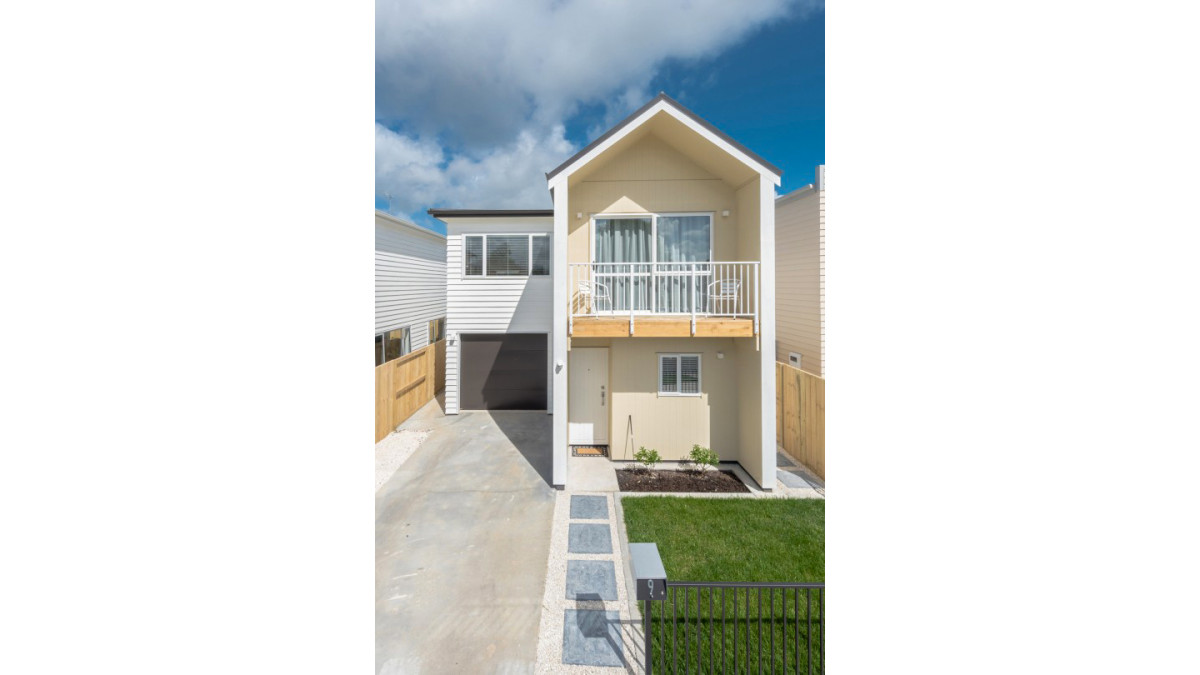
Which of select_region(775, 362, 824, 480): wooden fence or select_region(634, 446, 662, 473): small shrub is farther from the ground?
select_region(775, 362, 824, 480): wooden fence

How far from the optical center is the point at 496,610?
→ 4.35m

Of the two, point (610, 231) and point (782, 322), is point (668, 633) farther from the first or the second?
point (782, 322)

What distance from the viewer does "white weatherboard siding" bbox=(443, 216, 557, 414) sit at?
11.3 m

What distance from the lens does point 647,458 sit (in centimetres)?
784

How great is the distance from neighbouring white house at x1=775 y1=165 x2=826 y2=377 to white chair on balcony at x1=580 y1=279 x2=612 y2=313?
3.96m

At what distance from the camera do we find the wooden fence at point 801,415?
7.60m

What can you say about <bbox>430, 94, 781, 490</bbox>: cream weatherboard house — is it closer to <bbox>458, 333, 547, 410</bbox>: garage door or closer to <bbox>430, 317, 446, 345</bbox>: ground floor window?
<bbox>458, 333, 547, 410</bbox>: garage door

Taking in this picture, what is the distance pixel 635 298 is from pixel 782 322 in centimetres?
412

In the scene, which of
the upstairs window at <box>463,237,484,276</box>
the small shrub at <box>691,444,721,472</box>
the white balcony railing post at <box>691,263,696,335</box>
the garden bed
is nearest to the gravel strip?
the garden bed

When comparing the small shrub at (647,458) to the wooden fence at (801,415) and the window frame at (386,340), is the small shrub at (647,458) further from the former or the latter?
the window frame at (386,340)

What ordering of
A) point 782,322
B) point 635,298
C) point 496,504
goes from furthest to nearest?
point 782,322 < point 635,298 < point 496,504

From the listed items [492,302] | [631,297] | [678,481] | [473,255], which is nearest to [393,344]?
[492,302]

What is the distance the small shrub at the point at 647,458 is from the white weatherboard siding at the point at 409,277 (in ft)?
21.9
